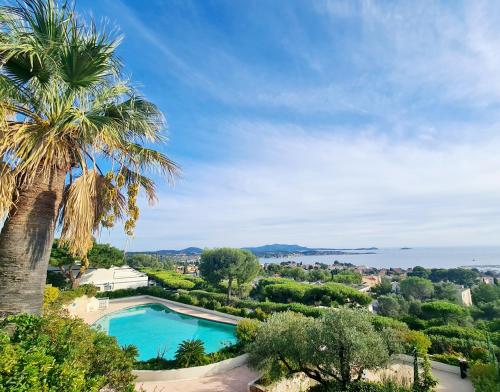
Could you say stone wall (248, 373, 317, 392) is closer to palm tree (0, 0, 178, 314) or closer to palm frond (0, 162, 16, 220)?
palm tree (0, 0, 178, 314)

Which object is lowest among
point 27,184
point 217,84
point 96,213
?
point 96,213

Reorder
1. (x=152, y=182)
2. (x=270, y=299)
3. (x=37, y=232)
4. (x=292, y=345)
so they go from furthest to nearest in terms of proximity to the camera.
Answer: (x=270, y=299), (x=292, y=345), (x=152, y=182), (x=37, y=232)

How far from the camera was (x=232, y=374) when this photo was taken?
993 cm

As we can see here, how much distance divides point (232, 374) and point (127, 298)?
17.8m

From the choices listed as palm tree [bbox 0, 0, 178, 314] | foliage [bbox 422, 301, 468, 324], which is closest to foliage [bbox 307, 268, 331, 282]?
Answer: foliage [bbox 422, 301, 468, 324]

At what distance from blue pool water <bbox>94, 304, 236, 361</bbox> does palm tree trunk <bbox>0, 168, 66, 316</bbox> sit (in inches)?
433

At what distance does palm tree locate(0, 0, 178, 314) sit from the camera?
11.9ft

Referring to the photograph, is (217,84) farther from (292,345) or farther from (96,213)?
(292,345)

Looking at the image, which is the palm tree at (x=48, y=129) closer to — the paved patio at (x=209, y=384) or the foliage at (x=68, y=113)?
the foliage at (x=68, y=113)

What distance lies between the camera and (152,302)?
79.2 ft

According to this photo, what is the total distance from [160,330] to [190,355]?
8.56 metres

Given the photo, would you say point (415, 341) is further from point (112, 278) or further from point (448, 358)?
point (112, 278)

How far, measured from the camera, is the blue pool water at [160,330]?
47.7 ft

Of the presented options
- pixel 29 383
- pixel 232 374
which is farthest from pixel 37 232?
pixel 232 374
